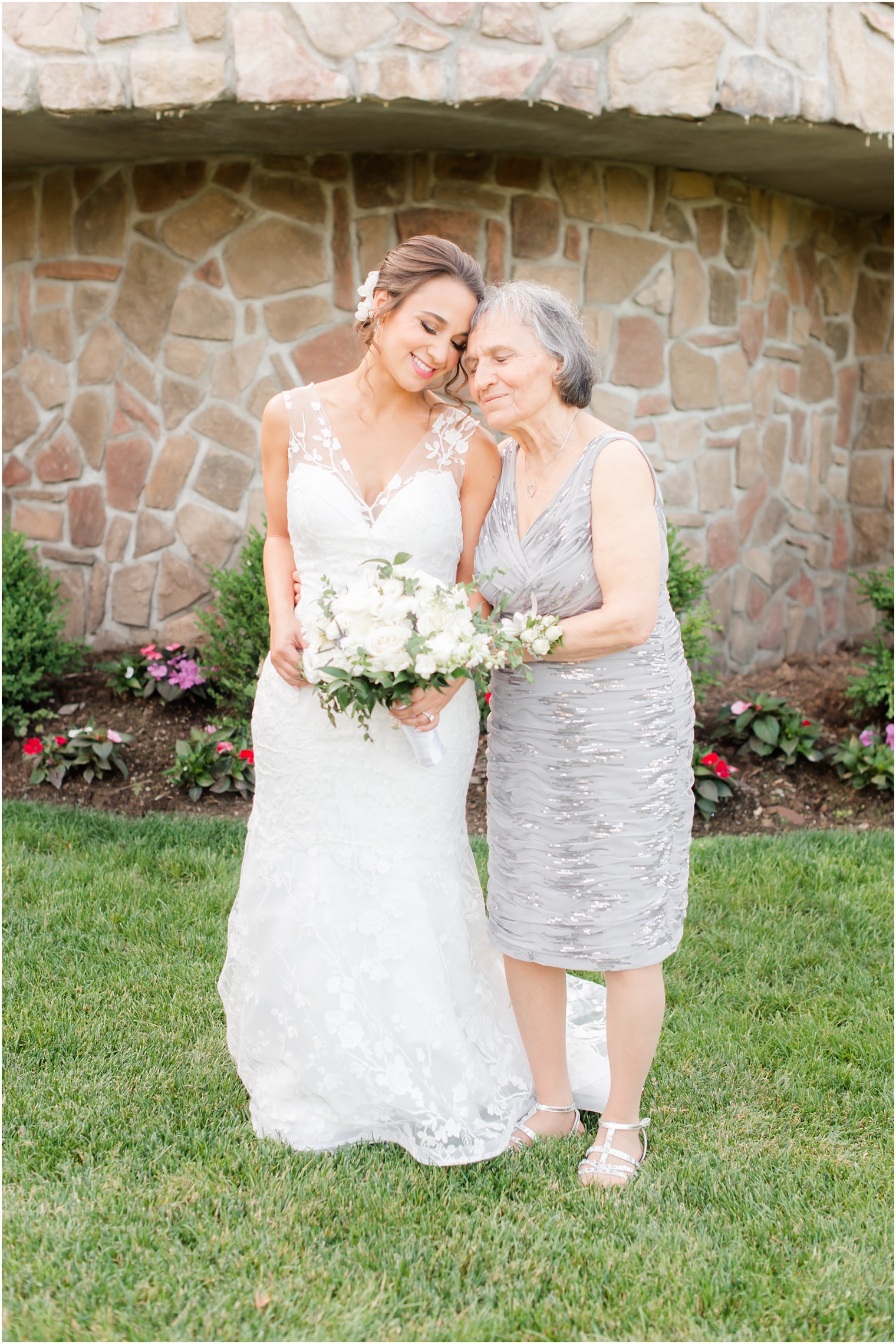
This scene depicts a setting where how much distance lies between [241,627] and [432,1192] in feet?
11.8

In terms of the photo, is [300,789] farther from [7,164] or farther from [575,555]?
[7,164]

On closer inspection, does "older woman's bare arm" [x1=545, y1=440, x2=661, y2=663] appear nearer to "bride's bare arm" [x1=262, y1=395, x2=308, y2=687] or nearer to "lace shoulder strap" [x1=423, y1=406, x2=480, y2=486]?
"lace shoulder strap" [x1=423, y1=406, x2=480, y2=486]

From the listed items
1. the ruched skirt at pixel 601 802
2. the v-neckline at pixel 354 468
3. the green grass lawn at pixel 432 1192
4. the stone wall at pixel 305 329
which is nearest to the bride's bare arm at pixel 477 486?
the v-neckline at pixel 354 468

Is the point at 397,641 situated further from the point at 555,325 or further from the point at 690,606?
the point at 690,606

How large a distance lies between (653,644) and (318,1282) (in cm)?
162

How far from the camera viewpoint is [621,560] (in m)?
2.54

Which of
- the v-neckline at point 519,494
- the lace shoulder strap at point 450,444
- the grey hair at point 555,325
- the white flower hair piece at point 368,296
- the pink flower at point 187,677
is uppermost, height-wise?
the white flower hair piece at point 368,296

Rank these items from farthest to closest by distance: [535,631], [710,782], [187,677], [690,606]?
[187,677]
[690,606]
[710,782]
[535,631]

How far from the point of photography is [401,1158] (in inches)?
112

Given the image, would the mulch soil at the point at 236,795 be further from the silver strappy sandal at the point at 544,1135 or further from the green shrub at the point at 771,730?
the silver strappy sandal at the point at 544,1135

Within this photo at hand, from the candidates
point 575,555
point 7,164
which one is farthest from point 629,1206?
point 7,164

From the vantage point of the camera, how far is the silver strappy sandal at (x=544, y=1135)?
2.92 m

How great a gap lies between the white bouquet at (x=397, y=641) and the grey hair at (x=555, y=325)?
575 millimetres

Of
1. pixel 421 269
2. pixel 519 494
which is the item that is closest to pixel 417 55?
pixel 421 269
